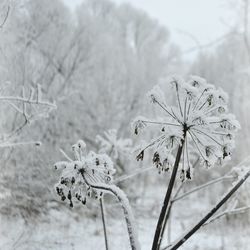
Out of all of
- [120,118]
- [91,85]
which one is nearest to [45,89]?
[91,85]

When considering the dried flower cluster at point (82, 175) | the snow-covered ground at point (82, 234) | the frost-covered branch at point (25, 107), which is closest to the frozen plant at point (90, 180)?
the dried flower cluster at point (82, 175)

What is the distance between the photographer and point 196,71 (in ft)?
88.2

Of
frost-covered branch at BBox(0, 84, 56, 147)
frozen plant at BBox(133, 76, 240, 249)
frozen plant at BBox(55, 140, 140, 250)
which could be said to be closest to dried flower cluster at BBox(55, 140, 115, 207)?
frozen plant at BBox(55, 140, 140, 250)

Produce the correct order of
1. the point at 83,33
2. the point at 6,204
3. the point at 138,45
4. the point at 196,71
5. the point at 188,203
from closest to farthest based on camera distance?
the point at 6,204 < the point at 83,33 < the point at 188,203 < the point at 138,45 < the point at 196,71

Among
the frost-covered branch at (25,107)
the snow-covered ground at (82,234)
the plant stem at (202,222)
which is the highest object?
the plant stem at (202,222)

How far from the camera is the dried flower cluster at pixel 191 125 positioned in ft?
7.14

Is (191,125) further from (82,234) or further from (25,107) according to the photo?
(82,234)

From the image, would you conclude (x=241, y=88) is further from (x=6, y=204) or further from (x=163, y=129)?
(x=163, y=129)

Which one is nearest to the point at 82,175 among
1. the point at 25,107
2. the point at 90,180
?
the point at 90,180

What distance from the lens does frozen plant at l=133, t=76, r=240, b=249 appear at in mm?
2170

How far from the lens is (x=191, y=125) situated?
2.18 meters

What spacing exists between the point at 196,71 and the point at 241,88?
1139cm

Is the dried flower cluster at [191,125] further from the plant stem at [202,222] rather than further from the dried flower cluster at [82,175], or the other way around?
the dried flower cluster at [82,175]

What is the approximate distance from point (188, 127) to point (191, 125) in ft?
0.07
